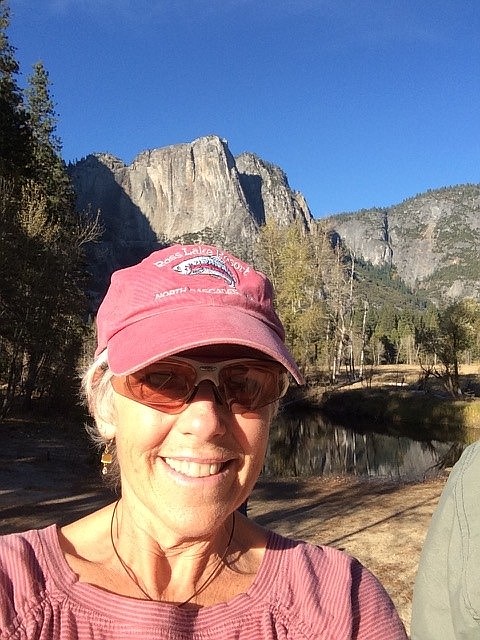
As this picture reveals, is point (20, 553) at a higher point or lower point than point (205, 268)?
lower

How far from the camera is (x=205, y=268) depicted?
105cm

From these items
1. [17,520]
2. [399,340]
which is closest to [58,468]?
[17,520]

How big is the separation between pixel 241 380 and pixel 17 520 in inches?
332

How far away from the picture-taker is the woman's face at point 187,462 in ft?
3.25

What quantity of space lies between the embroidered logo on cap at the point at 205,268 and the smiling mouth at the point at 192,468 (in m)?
0.34

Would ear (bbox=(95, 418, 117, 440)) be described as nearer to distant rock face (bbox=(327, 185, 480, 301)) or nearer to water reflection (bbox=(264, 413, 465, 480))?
water reflection (bbox=(264, 413, 465, 480))

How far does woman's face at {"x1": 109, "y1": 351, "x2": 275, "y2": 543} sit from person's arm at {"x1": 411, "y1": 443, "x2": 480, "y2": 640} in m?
0.69

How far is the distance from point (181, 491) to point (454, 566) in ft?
2.70

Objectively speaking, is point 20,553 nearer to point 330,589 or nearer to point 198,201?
point 330,589

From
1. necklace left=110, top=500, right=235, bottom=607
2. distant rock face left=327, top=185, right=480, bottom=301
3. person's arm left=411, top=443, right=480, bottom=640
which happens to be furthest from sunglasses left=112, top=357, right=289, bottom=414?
distant rock face left=327, top=185, right=480, bottom=301

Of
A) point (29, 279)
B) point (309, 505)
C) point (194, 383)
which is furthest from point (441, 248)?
point (194, 383)

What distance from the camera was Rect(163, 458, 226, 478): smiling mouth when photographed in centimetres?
99

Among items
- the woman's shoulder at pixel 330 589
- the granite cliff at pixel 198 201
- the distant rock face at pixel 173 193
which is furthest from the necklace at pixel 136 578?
the distant rock face at pixel 173 193

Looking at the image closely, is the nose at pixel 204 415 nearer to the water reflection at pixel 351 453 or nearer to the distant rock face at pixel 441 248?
the water reflection at pixel 351 453
